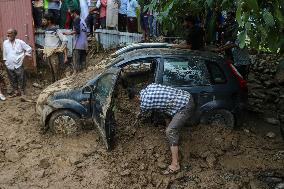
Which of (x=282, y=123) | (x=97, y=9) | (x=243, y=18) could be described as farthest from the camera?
(x=97, y=9)

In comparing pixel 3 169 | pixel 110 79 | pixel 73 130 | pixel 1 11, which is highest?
pixel 1 11

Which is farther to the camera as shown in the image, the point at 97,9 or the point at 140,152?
the point at 97,9

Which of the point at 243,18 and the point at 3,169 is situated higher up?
the point at 243,18

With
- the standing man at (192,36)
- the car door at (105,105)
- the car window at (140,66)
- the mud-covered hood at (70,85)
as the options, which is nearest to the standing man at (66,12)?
the mud-covered hood at (70,85)

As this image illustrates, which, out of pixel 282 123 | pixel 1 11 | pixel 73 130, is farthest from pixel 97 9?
pixel 282 123

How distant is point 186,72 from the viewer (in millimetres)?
7684

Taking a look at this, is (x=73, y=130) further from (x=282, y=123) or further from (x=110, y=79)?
(x=282, y=123)

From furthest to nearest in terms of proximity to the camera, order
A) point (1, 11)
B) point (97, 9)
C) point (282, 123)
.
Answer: point (97, 9) → point (1, 11) → point (282, 123)

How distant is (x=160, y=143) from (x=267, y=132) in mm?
2483

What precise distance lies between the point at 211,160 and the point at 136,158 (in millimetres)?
1288

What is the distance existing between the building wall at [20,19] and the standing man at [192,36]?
4.96m

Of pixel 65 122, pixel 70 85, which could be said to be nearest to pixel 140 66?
pixel 70 85

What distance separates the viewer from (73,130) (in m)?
7.82

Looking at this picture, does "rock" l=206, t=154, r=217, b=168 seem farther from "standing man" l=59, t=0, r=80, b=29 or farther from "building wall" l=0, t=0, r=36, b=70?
"building wall" l=0, t=0, r=36, b=70
